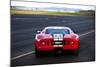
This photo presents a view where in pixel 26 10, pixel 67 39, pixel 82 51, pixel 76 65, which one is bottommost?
pixel 76 65

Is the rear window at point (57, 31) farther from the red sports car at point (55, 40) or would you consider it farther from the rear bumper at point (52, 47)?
the rear bumper at point (52, 47)

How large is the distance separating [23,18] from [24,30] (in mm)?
151

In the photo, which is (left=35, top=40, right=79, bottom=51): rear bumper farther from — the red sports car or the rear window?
the rear window

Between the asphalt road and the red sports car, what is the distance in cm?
6

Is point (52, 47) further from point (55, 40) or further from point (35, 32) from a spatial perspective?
point (35, 32)

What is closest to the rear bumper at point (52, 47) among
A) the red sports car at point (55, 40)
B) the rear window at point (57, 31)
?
the red sports car at point (55, 40)

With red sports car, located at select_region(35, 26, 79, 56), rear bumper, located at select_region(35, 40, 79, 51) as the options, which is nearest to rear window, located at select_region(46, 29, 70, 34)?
red sports car, located at select_region(35, 26, 79, 56)

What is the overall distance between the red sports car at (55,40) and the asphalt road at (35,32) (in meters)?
0.06

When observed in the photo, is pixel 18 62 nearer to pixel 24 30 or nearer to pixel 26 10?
pixel 24 30

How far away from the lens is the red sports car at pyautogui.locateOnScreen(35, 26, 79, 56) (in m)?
2.40

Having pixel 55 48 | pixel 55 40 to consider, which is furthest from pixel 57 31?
pixel 55 48

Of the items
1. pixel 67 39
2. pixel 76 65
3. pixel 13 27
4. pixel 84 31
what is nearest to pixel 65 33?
pixel 67 39

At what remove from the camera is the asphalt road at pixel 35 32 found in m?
2.28
